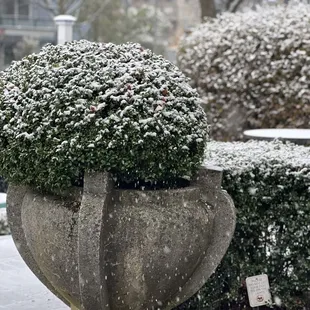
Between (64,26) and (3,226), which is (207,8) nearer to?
(64,26)

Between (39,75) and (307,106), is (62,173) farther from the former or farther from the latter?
(307,106)

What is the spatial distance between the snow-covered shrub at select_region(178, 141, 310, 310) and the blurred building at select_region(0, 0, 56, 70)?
102 ft

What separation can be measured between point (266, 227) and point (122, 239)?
1.29m

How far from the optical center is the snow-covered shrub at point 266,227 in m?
4.67

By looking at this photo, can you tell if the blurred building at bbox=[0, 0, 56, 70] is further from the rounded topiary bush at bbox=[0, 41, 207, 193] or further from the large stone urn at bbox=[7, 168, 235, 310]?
the large stone urn at bbox=[7, 168, 235, 310]

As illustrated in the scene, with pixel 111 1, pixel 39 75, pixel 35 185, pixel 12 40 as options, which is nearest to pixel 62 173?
pixel 35 185

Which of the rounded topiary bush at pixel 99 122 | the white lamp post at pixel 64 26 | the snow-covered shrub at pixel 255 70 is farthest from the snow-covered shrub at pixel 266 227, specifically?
the white lamp post at pixel 64 26

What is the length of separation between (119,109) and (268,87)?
658 centimetres

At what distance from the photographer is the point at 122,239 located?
389cm

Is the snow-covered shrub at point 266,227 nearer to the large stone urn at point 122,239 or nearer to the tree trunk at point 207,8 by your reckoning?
the large stone urn at point 122,239

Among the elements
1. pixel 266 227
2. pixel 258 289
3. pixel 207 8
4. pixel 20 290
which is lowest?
pixel 20 290

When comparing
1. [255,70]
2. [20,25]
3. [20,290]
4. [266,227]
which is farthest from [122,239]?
[20,25]

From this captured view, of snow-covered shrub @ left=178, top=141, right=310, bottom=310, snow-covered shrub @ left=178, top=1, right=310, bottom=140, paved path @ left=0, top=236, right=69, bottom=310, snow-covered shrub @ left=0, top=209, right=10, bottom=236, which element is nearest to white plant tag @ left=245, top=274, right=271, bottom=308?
snow-covered shrub @ left=178, top=141, right=310, bottom=310

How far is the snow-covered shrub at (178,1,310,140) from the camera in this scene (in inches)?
395
